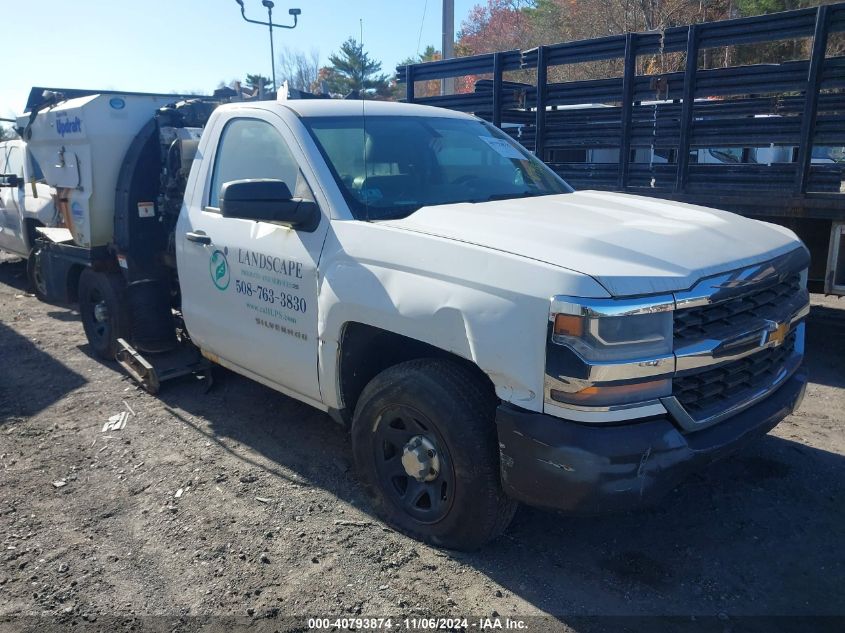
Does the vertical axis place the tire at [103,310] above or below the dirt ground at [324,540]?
above

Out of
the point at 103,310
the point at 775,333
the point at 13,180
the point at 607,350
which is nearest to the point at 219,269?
the point at 103,310

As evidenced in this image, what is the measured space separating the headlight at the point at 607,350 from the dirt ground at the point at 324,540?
3.17 feet

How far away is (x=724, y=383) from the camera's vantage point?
2889mm

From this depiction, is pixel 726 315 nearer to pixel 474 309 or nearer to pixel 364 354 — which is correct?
pixel 474 309

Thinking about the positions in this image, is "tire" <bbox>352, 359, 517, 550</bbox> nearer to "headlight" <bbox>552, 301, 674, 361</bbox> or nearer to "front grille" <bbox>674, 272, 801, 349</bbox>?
"headlight" <bbox>552, 301, 674, 361</bbox>

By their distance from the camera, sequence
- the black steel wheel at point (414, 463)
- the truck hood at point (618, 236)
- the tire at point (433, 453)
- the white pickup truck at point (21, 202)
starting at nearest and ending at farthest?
the truck hood at point (618, 236) < the tire at point (433, 453) < the black steel wheel at point (414, 463) < the white pickup truck at point (21, 202)

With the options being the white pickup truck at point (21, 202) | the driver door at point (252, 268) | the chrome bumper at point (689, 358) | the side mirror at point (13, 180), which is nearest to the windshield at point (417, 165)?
the driver door at point (252, 268)

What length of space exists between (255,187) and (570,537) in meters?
2.32

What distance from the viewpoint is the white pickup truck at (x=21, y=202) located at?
7203 mm

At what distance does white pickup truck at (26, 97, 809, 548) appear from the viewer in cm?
258

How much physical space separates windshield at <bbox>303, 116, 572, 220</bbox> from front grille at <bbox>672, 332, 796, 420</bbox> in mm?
1575

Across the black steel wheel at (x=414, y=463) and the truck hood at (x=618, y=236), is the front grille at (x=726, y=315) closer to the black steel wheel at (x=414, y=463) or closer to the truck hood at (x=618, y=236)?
the truck hood at (x=618, y=236)

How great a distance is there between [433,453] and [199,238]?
2.23 metres

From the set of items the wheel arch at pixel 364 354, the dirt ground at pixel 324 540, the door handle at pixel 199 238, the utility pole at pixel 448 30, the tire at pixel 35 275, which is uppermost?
the utility pole at pixel 448 30
